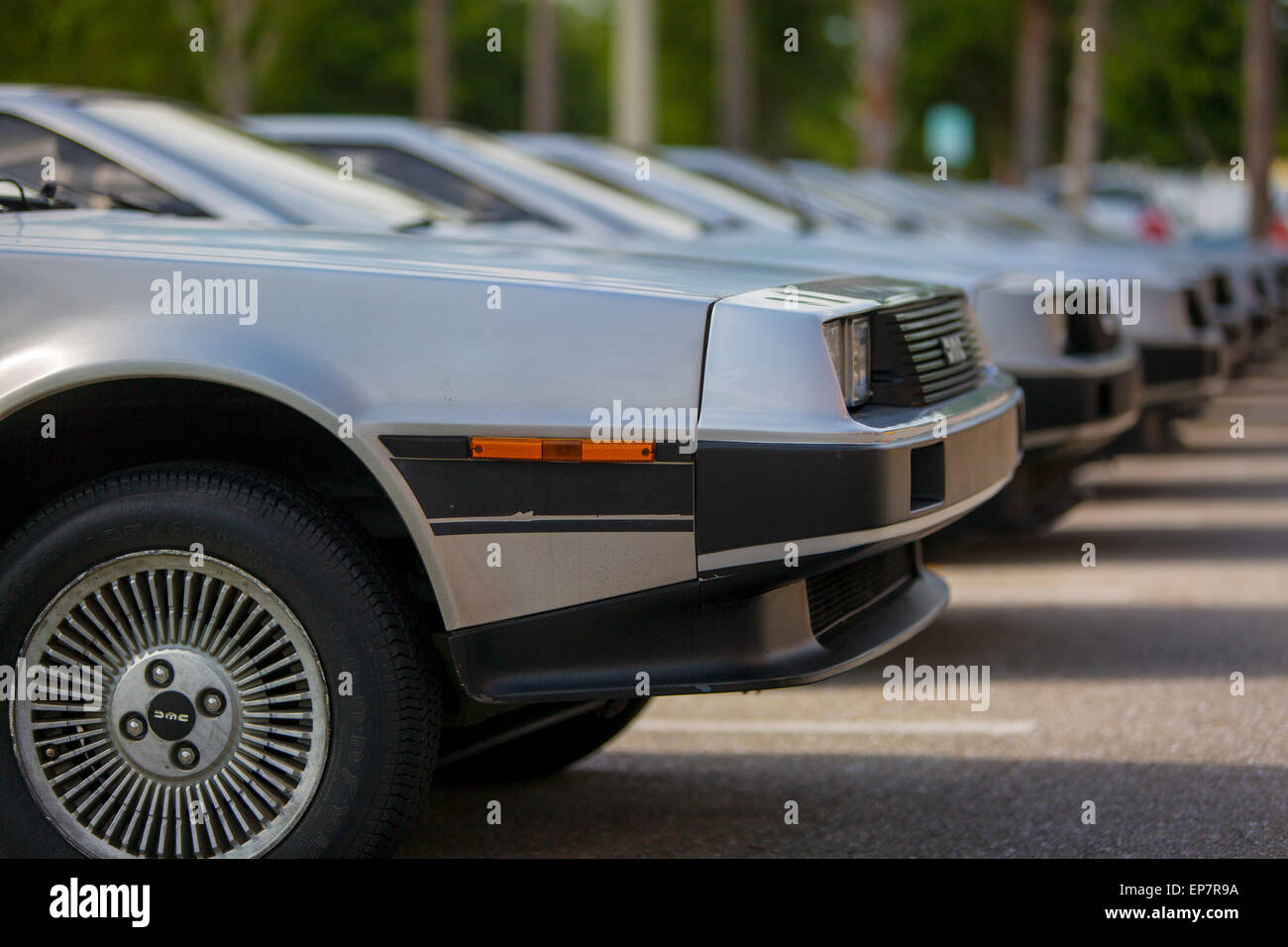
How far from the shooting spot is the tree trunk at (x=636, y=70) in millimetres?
16547

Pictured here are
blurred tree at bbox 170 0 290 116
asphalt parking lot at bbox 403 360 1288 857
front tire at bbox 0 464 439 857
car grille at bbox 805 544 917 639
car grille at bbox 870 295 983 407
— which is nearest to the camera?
front tire at bbox 0 464 439 857

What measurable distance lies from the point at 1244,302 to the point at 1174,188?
110 ft

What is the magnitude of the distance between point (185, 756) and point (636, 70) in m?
13.9

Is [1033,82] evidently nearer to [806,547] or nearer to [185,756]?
[806,547]

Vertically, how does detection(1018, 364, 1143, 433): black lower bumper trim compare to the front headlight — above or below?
below

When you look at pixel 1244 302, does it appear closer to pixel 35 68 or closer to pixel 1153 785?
pixel 1153 785

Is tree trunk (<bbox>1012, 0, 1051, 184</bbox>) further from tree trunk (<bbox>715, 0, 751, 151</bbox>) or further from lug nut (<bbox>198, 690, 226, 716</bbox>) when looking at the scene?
lug nut (<bbox>198, 690, 226, 716</bbox>)

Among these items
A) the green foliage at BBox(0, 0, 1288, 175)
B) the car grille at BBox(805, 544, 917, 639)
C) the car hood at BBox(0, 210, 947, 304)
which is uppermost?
the green foliage at BBox(0, 0, 1288, 175)

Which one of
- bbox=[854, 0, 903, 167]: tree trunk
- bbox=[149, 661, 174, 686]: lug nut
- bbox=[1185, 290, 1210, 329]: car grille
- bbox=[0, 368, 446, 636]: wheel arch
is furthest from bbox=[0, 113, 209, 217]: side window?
bbox=[854, 0, 903, 167]: tree trunk

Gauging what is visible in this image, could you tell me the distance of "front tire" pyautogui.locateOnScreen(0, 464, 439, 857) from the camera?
11.0ft

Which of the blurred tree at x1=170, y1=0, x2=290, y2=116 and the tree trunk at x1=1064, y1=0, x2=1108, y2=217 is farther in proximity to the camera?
the tree trunk at x1=1064, y1=0, x2=1108, y2=217

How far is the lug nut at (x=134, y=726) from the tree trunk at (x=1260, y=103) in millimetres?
25714

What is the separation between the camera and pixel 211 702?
135 inches

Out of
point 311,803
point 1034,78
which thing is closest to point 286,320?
point 311,803
